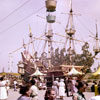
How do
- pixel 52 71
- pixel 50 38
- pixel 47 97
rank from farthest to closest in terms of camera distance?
pixel 50 38, pixel 52 71, pixel 47 97

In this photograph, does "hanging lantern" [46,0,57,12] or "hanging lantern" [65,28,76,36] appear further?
"hanging lantern" [65,28,76,36]

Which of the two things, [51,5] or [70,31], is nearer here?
[51,5]

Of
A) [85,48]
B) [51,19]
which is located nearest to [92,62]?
[85,48]

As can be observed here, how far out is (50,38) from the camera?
244 ft

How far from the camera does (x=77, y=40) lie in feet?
213

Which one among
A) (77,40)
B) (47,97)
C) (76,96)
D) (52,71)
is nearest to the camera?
(47,97)

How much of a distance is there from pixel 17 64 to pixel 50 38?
1129 cm

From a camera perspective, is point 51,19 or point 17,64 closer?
point 51,19

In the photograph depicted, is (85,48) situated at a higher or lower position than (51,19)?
lower

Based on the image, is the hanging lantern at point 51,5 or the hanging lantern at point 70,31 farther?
the hanging lantern at point 70,31

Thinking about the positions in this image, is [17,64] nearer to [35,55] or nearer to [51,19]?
[35,55]

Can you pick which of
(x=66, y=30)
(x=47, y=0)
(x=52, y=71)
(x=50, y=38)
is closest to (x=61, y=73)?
(x=52, y=71)

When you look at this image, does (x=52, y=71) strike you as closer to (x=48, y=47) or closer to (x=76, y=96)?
(x=48, y=47)

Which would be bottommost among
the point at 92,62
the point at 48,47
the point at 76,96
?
the point at 76,96
